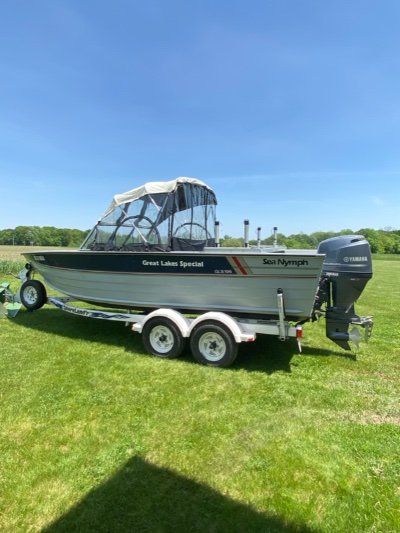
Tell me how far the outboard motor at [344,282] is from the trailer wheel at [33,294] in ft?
18.0

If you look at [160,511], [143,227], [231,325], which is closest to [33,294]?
[143,227]

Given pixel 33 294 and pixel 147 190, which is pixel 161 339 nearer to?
pixel 147 190

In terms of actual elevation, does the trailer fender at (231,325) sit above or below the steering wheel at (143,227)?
below

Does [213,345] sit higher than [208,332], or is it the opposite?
[208,332]

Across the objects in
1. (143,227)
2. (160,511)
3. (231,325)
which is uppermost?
(143,227)

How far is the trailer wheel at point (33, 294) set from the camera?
23.9 ft

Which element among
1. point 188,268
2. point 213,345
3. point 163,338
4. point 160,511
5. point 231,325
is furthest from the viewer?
point 163,338

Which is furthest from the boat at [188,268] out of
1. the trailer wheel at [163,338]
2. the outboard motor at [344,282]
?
the trailer wheel at [163,338]

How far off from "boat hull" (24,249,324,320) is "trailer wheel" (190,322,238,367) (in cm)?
45

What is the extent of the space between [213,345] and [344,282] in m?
2.00

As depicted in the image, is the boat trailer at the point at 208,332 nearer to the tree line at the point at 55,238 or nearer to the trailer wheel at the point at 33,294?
the trailer wheel at the point at 33,294

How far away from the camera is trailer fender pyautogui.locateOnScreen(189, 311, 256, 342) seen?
4.70 m

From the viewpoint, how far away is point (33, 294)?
289 inches

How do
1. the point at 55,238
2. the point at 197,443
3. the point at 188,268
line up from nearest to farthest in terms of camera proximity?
the point at 197,443
the point at 188,268
the point at 55,238
